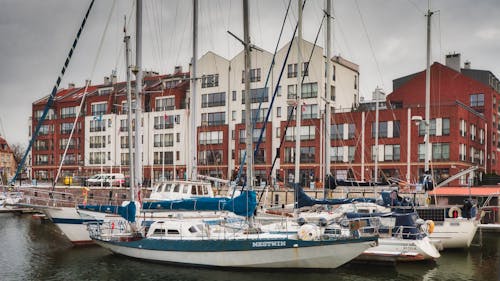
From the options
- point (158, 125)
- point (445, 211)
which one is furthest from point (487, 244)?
point (158, 125)

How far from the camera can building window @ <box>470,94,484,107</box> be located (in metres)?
76.5

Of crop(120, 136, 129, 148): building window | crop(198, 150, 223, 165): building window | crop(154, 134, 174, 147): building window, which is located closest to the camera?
crop(198, 150, 223, 165): building window

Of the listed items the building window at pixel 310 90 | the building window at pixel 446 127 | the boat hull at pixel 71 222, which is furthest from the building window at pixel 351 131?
the boat hull at pixel 71 222

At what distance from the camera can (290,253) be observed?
84.5 ft

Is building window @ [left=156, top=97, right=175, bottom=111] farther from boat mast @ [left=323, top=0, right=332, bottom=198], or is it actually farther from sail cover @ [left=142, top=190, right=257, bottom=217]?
sail cover @ [left=142, top=190, right=257, bottom=217]

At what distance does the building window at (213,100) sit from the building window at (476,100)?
37292 millimetres

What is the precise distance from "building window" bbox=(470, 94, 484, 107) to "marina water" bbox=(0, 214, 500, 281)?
147 feet

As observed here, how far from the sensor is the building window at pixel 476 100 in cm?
7650

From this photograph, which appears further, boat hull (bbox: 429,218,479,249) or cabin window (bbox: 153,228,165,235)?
boat hull (bbox: 429,218,479,249)

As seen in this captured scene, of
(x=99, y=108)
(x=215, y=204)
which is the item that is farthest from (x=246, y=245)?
(x=99, y=108)

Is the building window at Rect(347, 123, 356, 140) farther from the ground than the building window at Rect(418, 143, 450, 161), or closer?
farther from the ground

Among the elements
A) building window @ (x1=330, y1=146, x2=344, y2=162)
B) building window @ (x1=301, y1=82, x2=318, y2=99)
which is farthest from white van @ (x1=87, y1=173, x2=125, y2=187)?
building window @ (x1=330, y1=146, x2=344, y2=162)

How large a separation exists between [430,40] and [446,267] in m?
19.8

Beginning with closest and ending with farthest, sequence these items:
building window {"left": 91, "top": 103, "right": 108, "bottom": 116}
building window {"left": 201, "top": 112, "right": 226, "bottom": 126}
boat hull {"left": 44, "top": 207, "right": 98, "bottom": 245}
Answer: boat hull {"left": 44, "top": 207, "right": 98, "bottom": 245}
building window {"left": 201, "top": 112, "right": 226, "bottom": 126}
building window {"left": 91, "top": 103, "right": 108, "bottom": 116}
